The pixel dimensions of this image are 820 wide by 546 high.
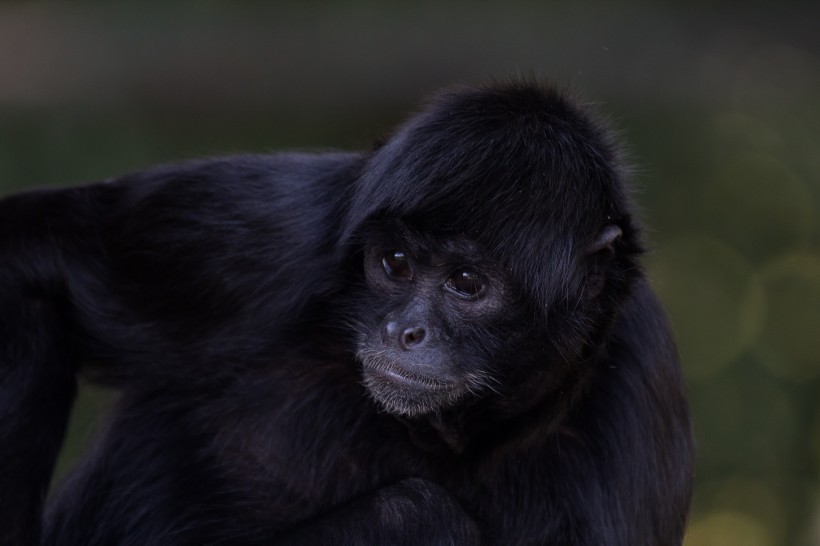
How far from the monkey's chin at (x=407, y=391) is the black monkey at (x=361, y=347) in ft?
0.04

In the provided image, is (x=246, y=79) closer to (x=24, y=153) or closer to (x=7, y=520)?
(x=24, y=153)

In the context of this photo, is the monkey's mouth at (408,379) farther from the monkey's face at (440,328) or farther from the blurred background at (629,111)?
A: the blurred background at (629,111)

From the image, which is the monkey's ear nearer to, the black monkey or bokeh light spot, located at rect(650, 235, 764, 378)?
the black monkey

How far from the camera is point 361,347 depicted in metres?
4.95

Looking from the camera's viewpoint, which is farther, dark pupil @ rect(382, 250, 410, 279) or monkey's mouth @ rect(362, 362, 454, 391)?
dark pupil @ rect(382, 250, 410, 279)

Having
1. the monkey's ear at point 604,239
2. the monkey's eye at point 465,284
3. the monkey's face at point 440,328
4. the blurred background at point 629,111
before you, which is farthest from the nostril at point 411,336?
the blurred background at point 629,111

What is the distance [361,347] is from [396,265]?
37cm

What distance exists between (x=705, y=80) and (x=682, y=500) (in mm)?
5543

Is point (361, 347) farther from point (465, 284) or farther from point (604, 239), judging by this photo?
point (604, 239)

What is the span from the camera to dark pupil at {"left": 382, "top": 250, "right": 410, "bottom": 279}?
4879 mm

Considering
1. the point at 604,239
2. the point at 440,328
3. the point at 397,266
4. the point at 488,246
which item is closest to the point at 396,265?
the point at 397,266

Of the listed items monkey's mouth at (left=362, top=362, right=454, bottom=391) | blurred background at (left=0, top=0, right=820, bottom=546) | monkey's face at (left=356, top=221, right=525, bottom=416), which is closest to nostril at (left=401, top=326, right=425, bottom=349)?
monkey's face at (left=356, top=221, right=525, bottom=416)

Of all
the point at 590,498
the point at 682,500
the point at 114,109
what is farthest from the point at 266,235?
the point at 114,109

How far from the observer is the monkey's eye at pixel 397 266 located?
4.88m
